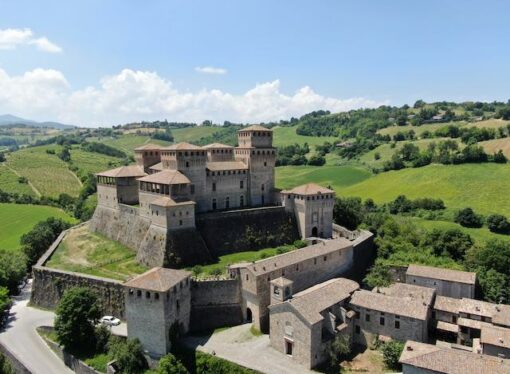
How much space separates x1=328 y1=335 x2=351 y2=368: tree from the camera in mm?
32203

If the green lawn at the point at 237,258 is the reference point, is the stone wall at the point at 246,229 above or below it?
above

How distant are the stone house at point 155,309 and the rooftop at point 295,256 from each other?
23.1ft

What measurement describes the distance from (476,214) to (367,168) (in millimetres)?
44948

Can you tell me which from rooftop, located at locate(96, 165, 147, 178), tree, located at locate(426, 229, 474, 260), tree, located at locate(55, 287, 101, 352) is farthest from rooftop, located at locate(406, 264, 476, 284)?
rooftop, located at locate(96, 165, 147, 178)

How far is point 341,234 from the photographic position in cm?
5278

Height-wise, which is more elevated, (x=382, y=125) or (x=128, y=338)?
(x=382, y=125)

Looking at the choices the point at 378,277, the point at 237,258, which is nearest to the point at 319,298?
the point at 237,258

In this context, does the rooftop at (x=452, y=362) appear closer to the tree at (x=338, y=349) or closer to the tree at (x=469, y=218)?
the tree at (x=338, y=349)

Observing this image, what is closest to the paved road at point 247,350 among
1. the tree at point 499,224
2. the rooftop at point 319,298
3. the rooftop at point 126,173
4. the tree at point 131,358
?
the tree at point 131,358

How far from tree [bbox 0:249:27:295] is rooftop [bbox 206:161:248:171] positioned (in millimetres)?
25259

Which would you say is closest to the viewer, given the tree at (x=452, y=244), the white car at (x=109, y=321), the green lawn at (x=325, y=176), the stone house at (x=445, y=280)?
the white car at (x=109, y=321)

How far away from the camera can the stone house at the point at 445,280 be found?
40.2m

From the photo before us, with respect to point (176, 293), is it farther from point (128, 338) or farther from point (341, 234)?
point (341, 234)

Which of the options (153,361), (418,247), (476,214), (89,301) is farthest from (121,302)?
(476,214)
